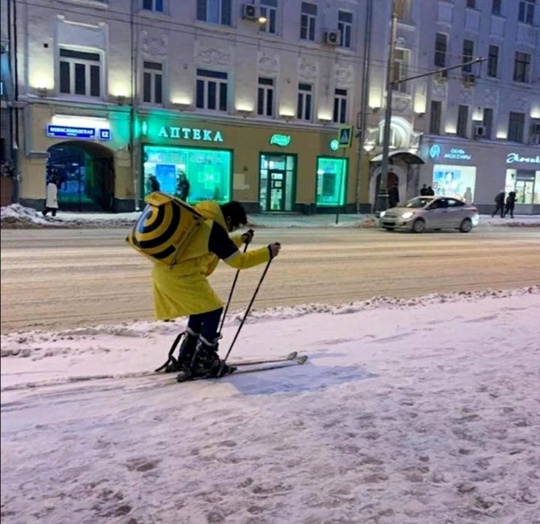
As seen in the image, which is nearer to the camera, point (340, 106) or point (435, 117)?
point (340, 106)

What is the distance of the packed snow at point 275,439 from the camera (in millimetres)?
2418

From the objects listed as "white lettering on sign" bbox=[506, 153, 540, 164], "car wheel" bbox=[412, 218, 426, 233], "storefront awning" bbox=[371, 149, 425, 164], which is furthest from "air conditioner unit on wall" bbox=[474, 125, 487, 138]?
"car wheel" bbox=[412, 218, 426, 233]

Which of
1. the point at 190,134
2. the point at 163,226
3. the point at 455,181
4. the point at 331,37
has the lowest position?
the point at 163,226

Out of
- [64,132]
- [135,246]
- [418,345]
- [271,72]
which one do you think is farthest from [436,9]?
[135,246]

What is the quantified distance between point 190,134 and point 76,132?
400cm

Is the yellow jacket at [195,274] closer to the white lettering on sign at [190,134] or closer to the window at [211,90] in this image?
the white lettering on sign at [190,134]

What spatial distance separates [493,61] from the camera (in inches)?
1183

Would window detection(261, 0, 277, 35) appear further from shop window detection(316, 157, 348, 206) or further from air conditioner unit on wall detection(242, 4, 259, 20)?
shop window detection(316, 157, 348, 206)

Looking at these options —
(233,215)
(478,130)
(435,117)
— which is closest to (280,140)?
(435,117)

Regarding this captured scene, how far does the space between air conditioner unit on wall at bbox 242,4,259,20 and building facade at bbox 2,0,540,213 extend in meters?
0.05

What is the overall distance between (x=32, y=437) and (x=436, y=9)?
29.2 m

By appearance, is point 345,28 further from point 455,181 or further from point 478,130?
point 455,181

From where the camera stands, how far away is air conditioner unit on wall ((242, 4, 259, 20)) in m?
21.9

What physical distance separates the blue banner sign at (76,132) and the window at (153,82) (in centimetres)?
203
